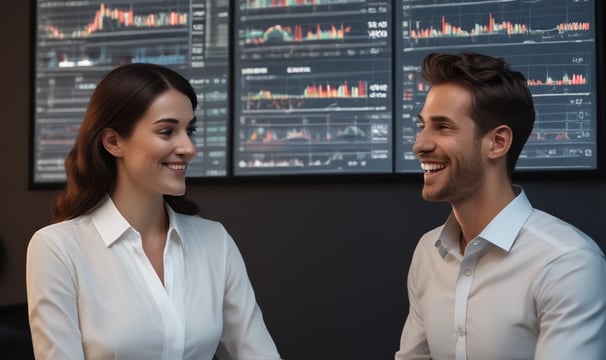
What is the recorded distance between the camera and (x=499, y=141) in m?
2.13

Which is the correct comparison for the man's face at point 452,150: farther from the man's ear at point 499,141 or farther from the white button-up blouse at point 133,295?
the white button-up blouse at point 133,295

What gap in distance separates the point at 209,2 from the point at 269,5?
0.86ft

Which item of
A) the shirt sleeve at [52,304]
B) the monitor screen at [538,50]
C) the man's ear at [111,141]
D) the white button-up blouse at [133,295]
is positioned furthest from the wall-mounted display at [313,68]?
the shirt sleeve at [52,304]

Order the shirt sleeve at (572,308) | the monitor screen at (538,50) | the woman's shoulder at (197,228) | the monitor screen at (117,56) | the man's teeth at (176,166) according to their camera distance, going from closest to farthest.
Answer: the shirt sleeve at (572,308)
the man's teeth at (176,166)
the woman's shoulder at (197,228)
the monitor screen at (538,50)
the monitor screen at (117,56)

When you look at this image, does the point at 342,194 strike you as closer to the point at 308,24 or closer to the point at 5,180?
the point at 308,24

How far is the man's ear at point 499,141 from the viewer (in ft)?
6.97

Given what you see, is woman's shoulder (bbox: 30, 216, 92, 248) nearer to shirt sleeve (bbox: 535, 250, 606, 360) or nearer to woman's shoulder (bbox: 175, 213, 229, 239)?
woman's shoulder (bbox: 175, 213, 229, 239)

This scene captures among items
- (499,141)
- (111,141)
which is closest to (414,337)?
(499,141)

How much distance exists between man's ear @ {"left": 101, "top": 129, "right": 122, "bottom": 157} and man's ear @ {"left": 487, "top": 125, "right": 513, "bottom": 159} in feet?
3.11

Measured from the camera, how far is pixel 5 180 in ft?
12.6

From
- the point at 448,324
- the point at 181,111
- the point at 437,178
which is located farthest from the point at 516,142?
the point at 181,111

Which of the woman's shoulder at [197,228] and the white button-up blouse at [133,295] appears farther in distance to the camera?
the woman's shoulder at [197,228]

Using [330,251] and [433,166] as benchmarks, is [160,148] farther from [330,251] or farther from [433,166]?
[330,251]

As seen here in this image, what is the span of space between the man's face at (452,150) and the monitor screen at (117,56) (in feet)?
4.86
